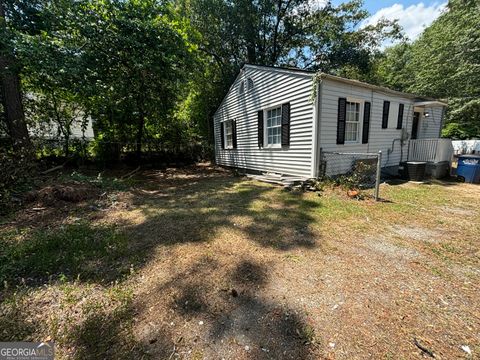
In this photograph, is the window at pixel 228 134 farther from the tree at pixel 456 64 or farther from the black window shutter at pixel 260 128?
the tree at pixel 456 64

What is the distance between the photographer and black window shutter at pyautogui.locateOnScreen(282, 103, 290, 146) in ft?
24.1

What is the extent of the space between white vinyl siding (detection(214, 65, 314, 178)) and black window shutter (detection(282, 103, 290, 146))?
114mm

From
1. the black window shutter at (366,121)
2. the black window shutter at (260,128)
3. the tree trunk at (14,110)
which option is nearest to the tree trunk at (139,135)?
the tree trunk at (14,110)

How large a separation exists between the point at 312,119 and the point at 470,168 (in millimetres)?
6013

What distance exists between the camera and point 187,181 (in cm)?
894

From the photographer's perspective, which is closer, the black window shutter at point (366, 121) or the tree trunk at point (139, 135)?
the black window shutter at point (366, 121)

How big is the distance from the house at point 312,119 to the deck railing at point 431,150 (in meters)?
0.29

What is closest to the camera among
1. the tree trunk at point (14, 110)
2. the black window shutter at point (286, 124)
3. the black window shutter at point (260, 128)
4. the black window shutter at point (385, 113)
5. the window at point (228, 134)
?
the black window shutter at point (286, 124)

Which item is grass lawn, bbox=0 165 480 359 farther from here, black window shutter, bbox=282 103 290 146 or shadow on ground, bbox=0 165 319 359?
black window shutter, bbox=282 103 290 146

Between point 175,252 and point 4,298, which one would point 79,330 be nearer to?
point 4,298

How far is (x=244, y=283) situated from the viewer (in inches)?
98.0

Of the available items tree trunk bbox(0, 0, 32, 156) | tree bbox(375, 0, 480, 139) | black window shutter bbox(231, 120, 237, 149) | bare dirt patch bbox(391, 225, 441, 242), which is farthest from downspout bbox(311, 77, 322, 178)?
tree bbox(375, 0, 480, 139)

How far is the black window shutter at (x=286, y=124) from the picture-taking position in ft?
24.1

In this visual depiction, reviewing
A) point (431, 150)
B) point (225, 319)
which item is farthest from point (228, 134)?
point (225, 319)
